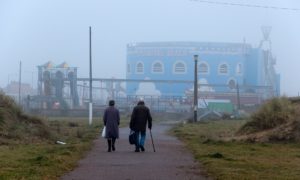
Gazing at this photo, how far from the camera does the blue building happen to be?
252 ft

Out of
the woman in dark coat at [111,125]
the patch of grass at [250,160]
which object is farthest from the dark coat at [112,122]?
the patch of grass at [250,160]

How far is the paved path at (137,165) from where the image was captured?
38.1 feet

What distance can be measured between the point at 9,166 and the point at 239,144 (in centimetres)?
927

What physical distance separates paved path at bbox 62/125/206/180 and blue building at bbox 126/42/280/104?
58.6 metres

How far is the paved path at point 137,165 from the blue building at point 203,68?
192 feet

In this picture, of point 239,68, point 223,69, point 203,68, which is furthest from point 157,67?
point 239,68

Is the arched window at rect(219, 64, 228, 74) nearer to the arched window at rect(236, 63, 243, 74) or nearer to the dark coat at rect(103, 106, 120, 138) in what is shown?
→ the arched window at rect(236, 63, 243, 74)

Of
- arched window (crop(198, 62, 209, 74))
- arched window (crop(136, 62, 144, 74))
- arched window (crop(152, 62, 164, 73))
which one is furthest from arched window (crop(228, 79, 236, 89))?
arched window (crop(136, 62, 144, 74))

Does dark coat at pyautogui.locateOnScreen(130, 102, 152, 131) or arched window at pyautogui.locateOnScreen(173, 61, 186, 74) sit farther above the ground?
arched window at pyautogui.locateOnScreen(173, 61, 186, 74)

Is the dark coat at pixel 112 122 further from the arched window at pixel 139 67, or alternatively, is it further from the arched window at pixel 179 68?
the arched window at pixel 139 67

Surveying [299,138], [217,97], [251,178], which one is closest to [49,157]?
[251,178]

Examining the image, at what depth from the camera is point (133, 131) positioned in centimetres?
1778

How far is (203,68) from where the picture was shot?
256ft

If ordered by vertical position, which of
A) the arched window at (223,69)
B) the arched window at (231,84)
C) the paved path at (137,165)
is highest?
the arched window at (223,69)
